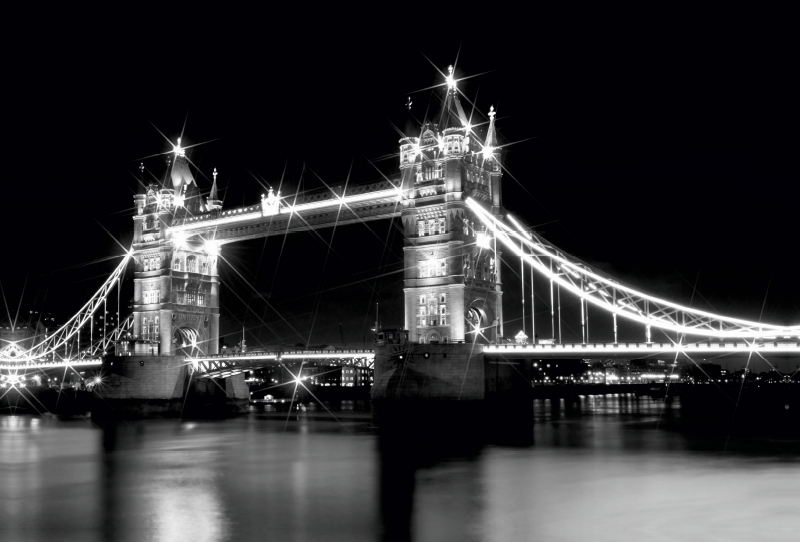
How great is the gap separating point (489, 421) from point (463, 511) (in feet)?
61.9

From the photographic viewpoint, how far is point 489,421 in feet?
119

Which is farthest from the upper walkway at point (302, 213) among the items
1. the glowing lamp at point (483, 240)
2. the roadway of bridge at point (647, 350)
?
the roadway of bridge at point (647, 350)

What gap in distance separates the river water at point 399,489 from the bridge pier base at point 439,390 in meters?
2.15

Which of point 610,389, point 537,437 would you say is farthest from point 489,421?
point 610,389

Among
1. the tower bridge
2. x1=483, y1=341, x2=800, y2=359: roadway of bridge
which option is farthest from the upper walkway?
x1=483, y1=341, x2=800, y2=359: roadway of bridge

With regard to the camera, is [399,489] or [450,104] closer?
[399,489]

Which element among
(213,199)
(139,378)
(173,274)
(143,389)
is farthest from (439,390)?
(213,199)

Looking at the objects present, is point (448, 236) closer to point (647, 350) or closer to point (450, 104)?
point (450, 104)

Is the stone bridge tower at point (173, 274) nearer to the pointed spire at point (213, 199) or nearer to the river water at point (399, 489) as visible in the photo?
the pointed spire at point (213, 199)

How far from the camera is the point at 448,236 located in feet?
127

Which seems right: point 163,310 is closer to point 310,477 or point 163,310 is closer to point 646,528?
point 310,477

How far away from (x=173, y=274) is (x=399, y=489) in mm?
34201

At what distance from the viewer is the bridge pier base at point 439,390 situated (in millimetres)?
35469

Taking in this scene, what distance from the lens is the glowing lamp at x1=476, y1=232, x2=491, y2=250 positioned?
39.8m
